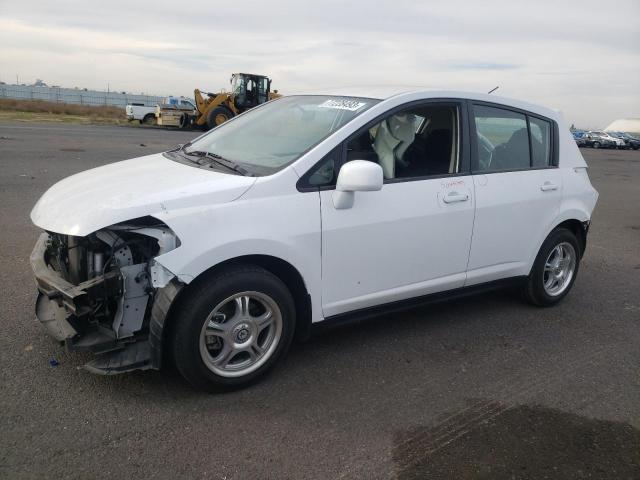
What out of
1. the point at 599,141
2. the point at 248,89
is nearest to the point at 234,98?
the point at 248,89

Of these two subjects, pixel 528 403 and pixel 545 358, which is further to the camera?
pixel 545 358

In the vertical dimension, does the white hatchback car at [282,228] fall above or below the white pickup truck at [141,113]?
below

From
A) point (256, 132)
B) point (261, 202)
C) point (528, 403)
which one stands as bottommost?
point (528, 403)

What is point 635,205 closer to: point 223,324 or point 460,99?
point 460,99

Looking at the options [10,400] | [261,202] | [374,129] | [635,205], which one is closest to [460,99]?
[374,129]

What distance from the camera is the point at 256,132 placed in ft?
13.5

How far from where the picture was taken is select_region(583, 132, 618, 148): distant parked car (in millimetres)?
47688

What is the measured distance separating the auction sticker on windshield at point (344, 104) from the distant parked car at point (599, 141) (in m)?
50.5

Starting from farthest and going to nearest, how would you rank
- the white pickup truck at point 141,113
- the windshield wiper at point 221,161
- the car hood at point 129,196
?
the white pickup truck at point 141,113, the windshield wiper at point 221,161, the car hood at point 129,196

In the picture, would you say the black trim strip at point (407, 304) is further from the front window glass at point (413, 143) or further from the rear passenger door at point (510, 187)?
the front window glass at point (413, 143)

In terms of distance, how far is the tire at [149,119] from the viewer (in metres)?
35.4

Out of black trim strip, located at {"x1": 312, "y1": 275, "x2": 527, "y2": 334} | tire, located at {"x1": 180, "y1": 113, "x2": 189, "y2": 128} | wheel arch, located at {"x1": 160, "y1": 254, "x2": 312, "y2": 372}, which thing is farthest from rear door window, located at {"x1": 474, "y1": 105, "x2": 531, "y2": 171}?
tire, located at {"x1": 180, "y1": 113, "x2": 189, "y2": 128}

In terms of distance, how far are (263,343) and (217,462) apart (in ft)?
2.84

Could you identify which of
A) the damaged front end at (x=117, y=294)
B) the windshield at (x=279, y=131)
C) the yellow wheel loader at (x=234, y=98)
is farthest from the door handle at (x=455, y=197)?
the yellow wheel loader at (x=234, y=98)
